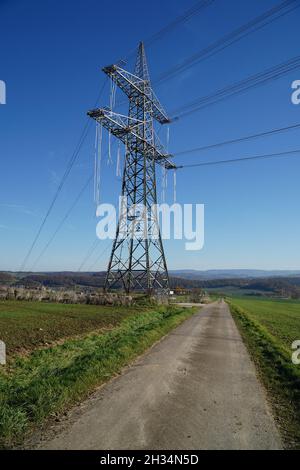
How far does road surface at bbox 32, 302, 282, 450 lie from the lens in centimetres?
594

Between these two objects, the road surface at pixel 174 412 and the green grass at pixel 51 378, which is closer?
the road surface at pixel 174 412

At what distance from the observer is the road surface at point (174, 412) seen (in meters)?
Result: 5.94

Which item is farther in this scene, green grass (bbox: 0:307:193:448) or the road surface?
green grass (bbox: 0:307:193:448)

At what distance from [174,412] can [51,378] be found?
3.96 metres

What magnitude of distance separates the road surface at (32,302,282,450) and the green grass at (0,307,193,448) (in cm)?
48

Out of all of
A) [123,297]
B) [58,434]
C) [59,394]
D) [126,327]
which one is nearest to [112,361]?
[59,394]

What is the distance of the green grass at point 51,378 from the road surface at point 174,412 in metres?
Result: 0.48

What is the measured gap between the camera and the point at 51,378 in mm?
9648

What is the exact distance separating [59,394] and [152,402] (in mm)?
2209

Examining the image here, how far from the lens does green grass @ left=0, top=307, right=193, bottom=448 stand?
22.2ft

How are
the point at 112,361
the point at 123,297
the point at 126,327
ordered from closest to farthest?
the point at 112,361
the point at 126,327
the point at 123,297

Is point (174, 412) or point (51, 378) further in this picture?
point (51, 378)

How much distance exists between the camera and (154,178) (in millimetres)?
Result: 41719

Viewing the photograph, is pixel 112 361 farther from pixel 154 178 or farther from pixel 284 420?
pixel 154 178
